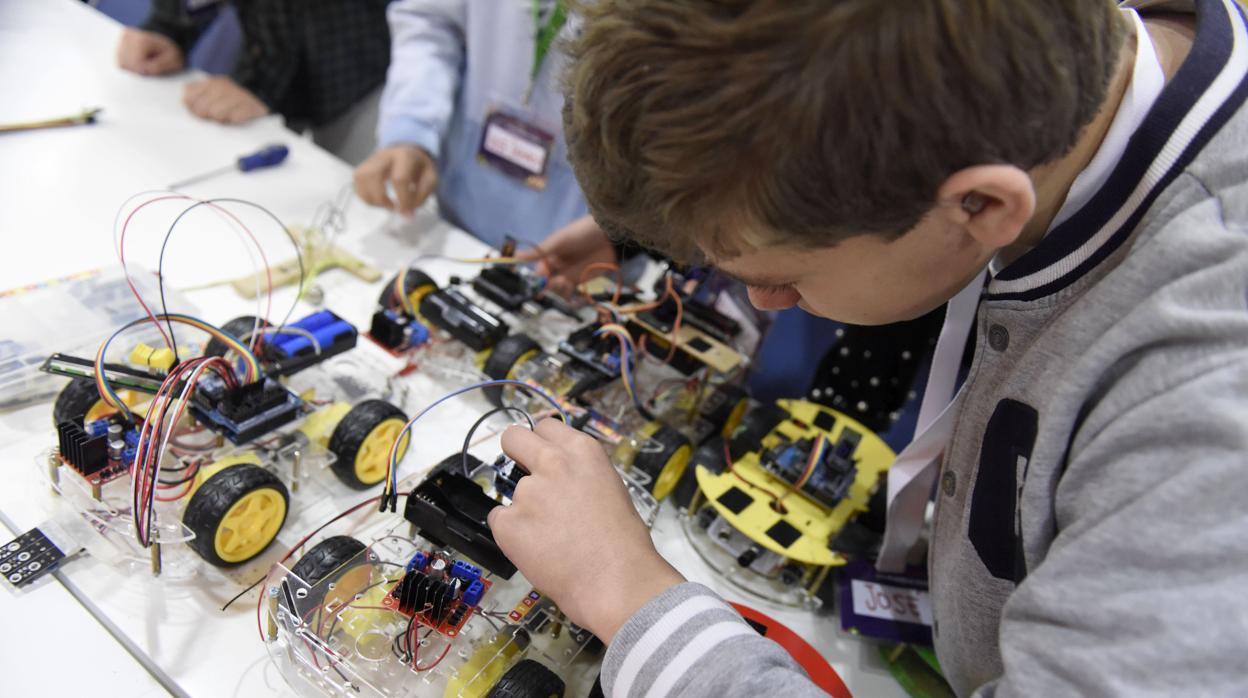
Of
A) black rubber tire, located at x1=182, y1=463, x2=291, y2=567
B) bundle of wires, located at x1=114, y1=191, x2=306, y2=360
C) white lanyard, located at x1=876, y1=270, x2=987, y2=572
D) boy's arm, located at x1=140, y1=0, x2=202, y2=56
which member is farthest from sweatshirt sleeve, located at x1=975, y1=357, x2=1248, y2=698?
boy's arm, located at x1=140, y1=0, x2=202, y2=56

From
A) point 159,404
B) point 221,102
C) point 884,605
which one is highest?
point 159,404

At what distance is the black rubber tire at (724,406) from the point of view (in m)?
1.54

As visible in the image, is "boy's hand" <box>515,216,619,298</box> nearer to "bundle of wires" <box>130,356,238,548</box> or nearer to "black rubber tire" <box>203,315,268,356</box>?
"black rubber tire" <box>203,315,268,356</box>

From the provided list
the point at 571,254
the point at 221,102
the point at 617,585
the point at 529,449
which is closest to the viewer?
the point at 617,585

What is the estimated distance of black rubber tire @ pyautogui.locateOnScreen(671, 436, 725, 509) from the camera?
1407 millimetres

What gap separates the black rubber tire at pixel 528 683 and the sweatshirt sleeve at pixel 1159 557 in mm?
538

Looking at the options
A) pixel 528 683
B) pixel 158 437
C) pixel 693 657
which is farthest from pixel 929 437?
pixel 158 437

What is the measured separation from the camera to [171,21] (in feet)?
8.14

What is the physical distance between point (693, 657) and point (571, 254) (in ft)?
3.89

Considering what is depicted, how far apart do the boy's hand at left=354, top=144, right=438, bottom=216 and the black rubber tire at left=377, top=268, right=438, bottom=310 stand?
37 cm

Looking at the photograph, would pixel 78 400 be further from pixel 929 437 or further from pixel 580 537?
pixel 929 437

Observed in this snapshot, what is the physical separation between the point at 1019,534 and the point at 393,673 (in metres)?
0.74

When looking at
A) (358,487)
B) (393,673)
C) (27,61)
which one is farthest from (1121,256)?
(27,61)

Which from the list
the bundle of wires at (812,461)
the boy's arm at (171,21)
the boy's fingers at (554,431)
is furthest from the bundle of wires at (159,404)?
the boy's arm at (171,21)
